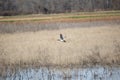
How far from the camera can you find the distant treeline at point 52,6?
51850mm

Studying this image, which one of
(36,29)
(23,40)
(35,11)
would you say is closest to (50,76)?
(23,40)

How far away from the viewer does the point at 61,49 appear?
18891 mm

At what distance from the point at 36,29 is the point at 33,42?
7230 millimetres

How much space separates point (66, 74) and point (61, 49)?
177 inches

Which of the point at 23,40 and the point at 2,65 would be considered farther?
the point at 23,40

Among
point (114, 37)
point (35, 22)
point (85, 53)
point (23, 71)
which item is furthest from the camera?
point (35, 22)

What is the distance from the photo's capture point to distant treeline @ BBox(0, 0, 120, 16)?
51.8 m

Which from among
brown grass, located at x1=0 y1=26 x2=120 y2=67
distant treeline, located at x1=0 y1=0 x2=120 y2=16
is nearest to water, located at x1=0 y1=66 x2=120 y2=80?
brown grass, located at x1=0 y1=26 x2=120 y2=67

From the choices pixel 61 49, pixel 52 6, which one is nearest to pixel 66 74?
pixel 61 49

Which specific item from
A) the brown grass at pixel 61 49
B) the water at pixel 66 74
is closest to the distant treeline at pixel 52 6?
the brown grass at pixel 61 49

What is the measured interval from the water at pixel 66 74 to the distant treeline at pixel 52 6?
118 feet

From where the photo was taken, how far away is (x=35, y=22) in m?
32.6

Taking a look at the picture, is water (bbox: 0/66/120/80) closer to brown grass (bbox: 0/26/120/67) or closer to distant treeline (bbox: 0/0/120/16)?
brown grass (bbox: 0/26/120/67)

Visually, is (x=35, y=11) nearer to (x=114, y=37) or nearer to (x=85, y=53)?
(x=114, y=37)
